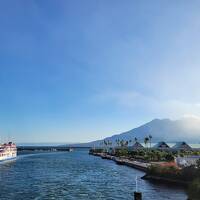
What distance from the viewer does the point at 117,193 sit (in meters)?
64.7

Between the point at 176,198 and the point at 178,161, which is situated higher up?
the point at 178,161

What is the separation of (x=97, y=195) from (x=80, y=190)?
6689 mm

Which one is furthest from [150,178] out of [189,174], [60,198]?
[60,198]

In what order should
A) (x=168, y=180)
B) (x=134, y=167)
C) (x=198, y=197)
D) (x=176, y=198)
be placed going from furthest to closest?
(x=134, y=167)
(x=168, y=180)
(x=176, y=198)
(x=198, y=197)

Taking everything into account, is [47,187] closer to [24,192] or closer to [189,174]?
[24,192]

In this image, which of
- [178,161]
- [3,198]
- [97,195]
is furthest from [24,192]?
[178,161]

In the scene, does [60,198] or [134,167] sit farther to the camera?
[134,167]

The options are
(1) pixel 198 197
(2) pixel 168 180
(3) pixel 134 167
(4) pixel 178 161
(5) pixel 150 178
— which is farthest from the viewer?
(3) pixel 134 167

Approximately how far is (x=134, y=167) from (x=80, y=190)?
5447 cm

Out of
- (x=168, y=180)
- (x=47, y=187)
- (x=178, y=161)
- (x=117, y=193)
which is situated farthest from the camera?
(x=178, y=161)

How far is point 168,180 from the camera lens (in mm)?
77312

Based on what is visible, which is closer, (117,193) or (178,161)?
(117,193)

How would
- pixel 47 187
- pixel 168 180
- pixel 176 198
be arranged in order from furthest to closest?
pixel 168 180 → pixel 47 187 → pixel 176 198

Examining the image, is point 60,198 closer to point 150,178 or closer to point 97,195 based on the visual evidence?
point 97,195
